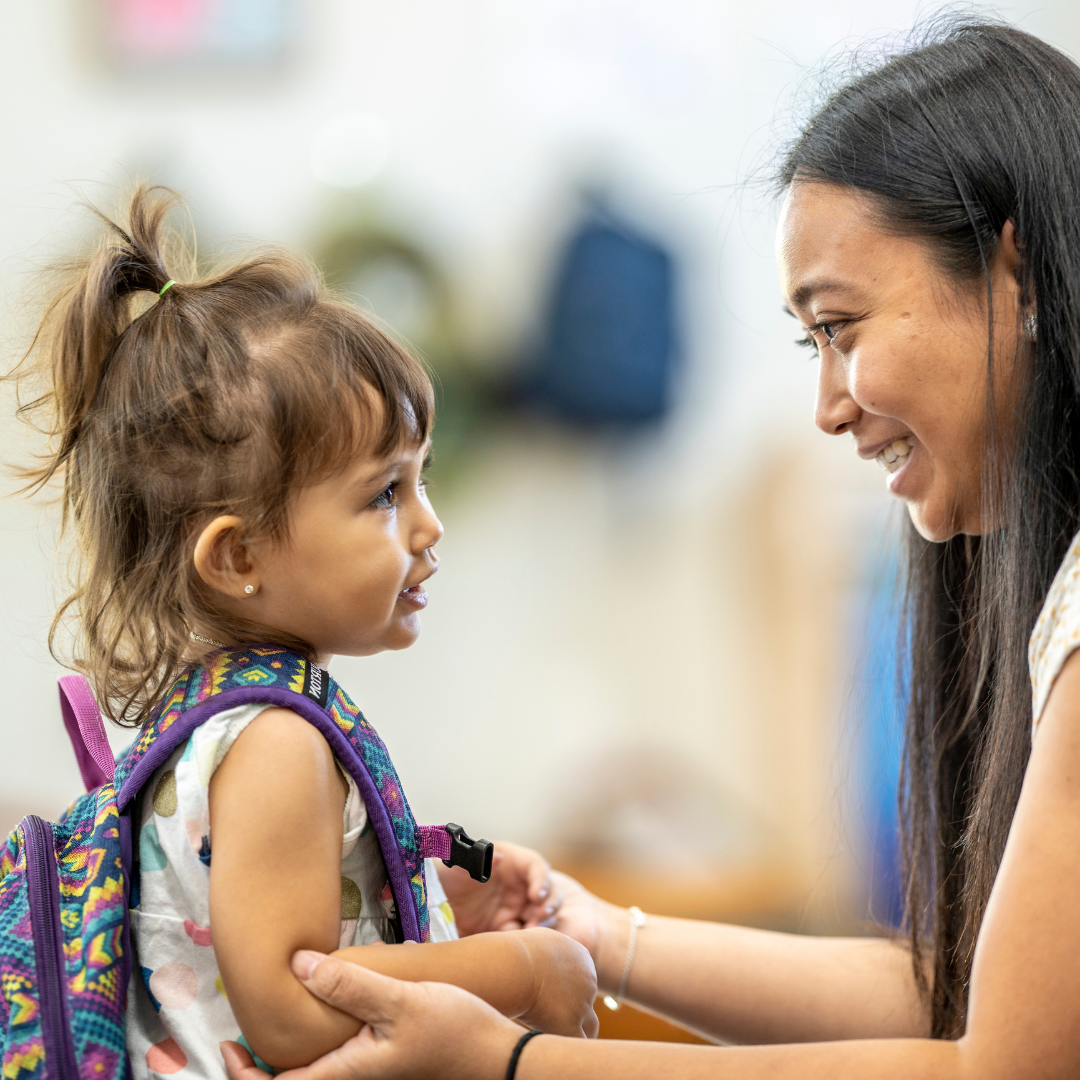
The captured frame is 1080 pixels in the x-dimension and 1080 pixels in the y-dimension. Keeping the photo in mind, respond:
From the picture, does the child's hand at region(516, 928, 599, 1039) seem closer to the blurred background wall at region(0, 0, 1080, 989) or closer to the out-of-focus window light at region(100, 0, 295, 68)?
the blurred background wall at region(0, 0, 1080, 989)

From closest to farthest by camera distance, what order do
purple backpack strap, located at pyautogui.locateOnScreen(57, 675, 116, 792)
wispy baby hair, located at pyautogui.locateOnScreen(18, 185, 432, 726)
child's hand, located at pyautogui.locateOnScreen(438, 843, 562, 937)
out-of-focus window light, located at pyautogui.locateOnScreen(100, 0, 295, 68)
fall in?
wispy baby hair, located at pyautogui.locateOnScreen(18, 185, 432, 726) → purple backpack strap, located at pyautogui.locateOnScreen(57, 675, 116, 792) → child's hand, located at pyautogui.locateOnScreen(438, 843, 562, 937) → out-of-focus window light, located at pyautogui.locateOnScreen(100, 0, 295, 68)

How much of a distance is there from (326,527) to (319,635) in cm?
Result: 10

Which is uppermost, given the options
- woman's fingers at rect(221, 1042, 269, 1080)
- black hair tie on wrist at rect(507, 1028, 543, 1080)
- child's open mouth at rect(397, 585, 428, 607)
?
child's open mouth at rect(397, 585, 428, 607)

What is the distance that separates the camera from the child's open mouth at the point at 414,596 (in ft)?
3.08

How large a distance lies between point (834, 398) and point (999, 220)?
0.20 m

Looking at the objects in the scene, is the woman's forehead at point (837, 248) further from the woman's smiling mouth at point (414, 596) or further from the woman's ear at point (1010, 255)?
the woman's smiling mouth at point (414, 596)

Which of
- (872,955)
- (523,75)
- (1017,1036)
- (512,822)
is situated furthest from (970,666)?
(523,75)

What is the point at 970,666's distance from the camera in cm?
110

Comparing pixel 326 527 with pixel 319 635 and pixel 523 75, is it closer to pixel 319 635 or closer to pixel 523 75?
pixel 319 635

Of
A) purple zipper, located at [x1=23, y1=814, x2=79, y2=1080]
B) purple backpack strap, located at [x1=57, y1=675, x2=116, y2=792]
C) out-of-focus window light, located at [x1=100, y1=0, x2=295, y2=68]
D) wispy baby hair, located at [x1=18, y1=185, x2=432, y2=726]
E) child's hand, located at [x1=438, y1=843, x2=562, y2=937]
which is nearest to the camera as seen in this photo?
purple zipper, located at [x1=23, y1=814, x2=79, y2=1080]

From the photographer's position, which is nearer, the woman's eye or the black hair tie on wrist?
the black hair tie on wrist

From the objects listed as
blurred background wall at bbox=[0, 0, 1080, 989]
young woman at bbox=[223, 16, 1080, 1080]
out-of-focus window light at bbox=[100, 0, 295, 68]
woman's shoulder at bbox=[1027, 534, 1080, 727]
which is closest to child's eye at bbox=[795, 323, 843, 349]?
young woman at bbox=[223, 16, 1080, 1080]

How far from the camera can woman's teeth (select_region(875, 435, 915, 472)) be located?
3.21 feet

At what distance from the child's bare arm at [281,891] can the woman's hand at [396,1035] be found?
0.01 m
